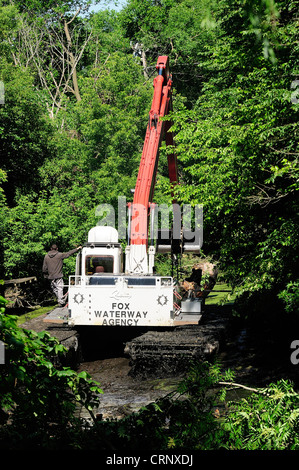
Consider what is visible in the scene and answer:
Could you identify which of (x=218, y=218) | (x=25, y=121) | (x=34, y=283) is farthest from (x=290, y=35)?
(x=25, y=121)

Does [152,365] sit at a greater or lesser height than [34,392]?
lesser

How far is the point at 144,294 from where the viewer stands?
15836 millimetres

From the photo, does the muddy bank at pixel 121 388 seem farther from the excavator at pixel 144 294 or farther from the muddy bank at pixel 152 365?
the excavator at pixel 144 294

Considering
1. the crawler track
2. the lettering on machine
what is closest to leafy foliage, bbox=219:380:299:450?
the crawler track

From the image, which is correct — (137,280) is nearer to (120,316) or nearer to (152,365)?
(120,316)

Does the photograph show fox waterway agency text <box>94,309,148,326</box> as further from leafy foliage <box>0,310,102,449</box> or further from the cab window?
leafy foliage <box>0,310,102,449</box>

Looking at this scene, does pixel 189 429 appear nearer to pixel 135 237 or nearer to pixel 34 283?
pixel 135 237

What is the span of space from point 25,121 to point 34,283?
412 inches
